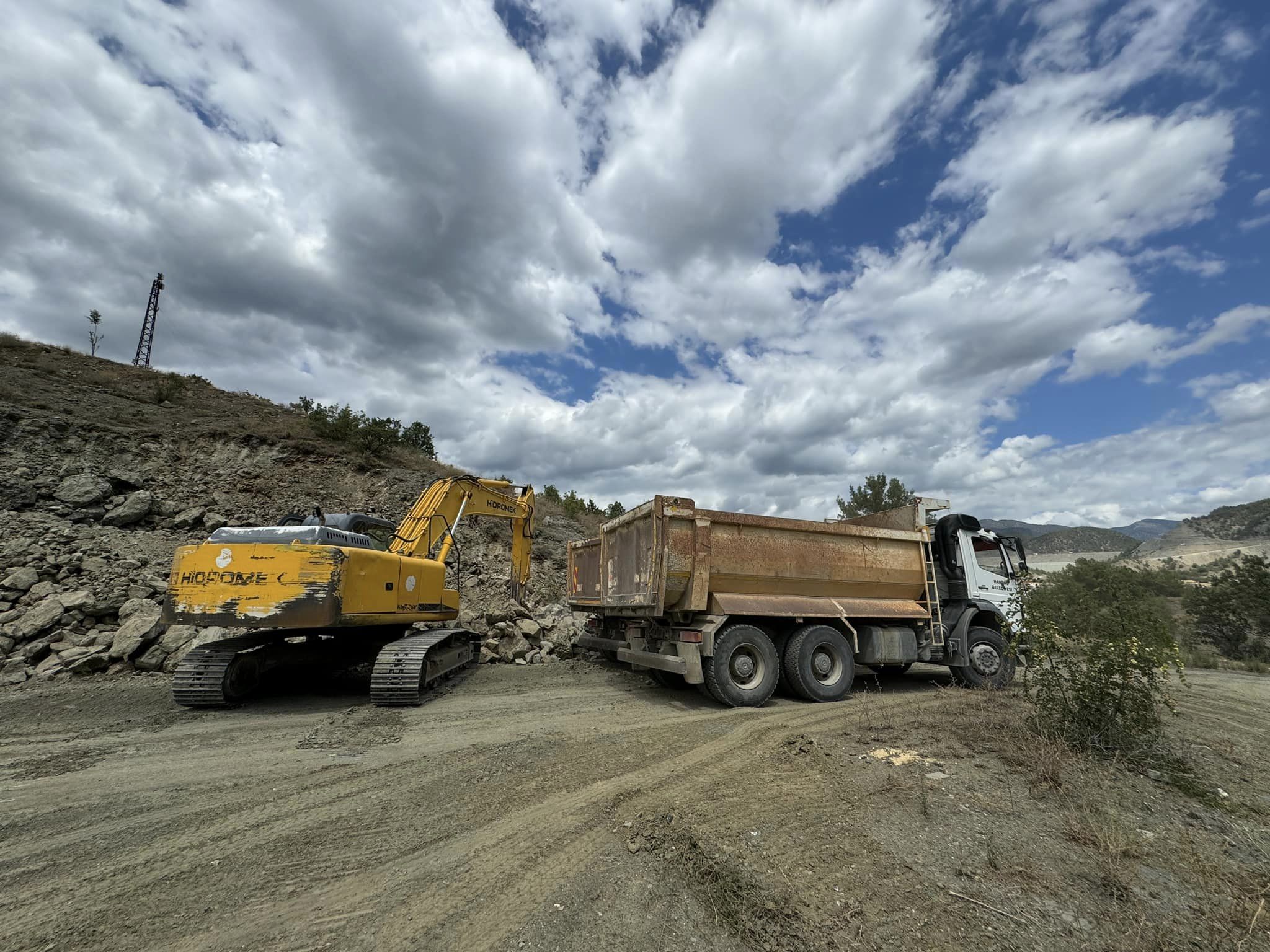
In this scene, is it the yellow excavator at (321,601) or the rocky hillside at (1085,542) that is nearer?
the yellow excavator at (321,601)

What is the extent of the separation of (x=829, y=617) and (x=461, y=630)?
5709mm

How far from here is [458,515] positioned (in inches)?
380

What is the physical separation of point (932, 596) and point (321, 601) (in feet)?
28.8

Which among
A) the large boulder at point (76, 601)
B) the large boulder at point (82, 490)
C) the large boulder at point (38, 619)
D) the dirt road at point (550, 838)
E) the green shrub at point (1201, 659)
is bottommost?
the green shrub at point (1201, 659)

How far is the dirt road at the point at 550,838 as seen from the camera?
2658 mm

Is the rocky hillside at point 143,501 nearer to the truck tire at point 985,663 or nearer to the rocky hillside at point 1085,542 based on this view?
the truck tire at point 985,663

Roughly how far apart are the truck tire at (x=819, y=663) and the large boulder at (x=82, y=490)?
15574 mm

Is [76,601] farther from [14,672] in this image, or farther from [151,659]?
[151,659]

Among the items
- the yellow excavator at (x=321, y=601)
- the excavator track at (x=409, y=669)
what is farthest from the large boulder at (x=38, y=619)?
the excavator track at (x=409, y=669)

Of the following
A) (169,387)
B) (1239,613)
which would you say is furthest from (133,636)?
(1239,613)

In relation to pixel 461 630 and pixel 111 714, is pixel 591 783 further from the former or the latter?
pixel 111 714

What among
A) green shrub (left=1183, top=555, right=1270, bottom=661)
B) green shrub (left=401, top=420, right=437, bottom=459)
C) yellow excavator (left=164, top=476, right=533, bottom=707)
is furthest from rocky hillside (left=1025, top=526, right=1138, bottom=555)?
yellow excavator (left=164, top=476, right=533, bottom=707)

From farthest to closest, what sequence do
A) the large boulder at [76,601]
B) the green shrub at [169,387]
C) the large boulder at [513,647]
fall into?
the green shrub at [169,387], the large boulder at [513,647], the large boulder at [76,601]

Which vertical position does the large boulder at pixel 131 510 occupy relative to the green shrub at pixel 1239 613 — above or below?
above
